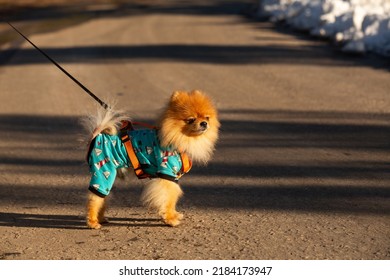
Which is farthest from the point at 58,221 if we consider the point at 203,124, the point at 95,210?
the point at 203,124

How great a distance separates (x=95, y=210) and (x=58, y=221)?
1.91ft

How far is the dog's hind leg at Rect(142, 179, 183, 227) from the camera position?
6.36m

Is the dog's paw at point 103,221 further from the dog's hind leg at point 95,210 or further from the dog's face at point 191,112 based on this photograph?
the dog's face at point 191,112

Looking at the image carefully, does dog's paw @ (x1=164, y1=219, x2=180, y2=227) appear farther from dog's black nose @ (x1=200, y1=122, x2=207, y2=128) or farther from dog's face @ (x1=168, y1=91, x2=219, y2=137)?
dog's black nose @ (x1=200, y1=122, x2=207, y2=128)

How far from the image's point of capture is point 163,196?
21.0ft

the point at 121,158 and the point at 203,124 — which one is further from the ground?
the point at 203,124

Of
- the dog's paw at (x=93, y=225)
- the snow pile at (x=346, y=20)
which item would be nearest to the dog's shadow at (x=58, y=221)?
the dog's paw at (x=93, y=225)

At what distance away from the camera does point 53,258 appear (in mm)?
5957

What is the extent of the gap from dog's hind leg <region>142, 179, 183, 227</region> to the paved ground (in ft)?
0.53

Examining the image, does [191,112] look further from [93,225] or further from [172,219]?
[93,225]

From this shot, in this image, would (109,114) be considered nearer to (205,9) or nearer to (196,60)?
(196,60)

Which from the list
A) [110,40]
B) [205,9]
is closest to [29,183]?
[110,40]

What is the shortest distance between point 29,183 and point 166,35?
14.6 metres

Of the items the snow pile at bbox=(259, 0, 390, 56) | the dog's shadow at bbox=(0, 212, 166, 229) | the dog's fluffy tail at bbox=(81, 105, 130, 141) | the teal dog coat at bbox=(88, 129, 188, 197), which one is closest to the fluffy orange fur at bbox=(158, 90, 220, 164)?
the teal dog coat at bbox=(88, 129, 188, 197)
